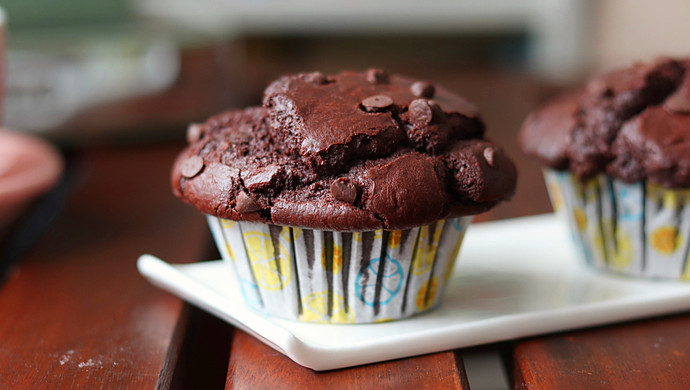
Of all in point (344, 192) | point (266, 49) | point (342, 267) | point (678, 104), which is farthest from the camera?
point (266, 49)

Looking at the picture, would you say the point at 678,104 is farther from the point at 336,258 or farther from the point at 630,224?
the point at 336,258

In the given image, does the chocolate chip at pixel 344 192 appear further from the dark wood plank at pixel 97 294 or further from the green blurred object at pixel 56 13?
the green blurred object at pixel 56 13

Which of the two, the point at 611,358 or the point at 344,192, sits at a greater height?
the point at 344,192

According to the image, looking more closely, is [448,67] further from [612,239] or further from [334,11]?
[612,239]

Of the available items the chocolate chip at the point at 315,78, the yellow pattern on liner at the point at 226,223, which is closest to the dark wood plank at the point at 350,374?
the yellow pattern on liner at the point at 226,223

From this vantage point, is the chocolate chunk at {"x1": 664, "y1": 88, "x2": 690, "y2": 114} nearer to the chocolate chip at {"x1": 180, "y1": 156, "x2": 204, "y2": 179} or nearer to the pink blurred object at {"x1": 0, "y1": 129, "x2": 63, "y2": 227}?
the chocolate chip at {"x1": 180, "y1": 156, "x2": 204, "y2": 179}

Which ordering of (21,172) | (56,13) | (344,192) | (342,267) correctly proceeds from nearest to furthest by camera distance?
(344,192) < (342,267) < (21,172) < (56,13)

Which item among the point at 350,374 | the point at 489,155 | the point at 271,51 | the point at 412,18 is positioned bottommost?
the point at 271,51

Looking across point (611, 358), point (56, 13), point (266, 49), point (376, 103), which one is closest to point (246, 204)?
point (376, 103)
